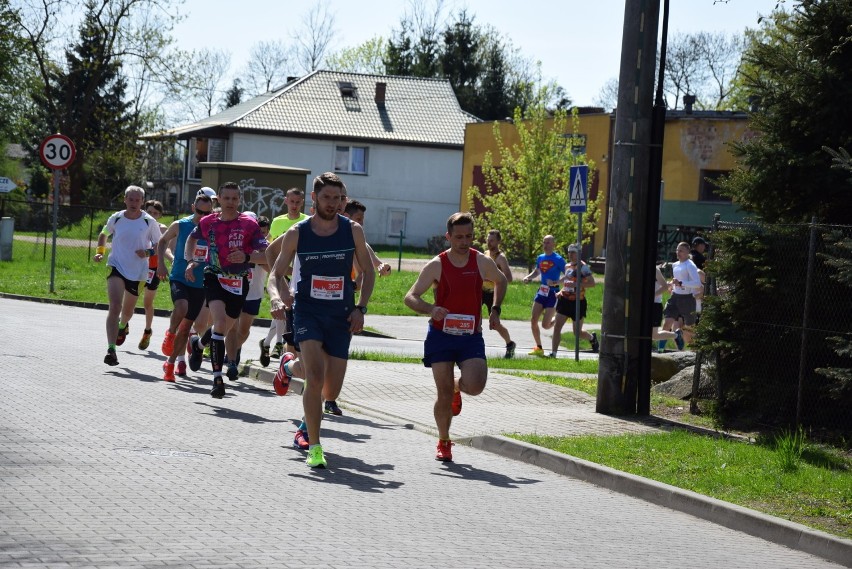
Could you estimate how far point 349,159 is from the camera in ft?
216

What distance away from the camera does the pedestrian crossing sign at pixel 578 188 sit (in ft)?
60.7

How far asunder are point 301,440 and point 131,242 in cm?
602

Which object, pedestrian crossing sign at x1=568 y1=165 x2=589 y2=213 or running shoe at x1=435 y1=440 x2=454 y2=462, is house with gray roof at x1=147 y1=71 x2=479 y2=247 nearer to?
pedestrian crossing sign at x1=568 y1=165 x2=589 y2=213

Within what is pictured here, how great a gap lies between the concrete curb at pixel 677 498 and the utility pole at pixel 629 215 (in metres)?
1.17

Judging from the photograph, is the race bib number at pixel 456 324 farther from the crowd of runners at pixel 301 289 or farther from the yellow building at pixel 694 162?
the yellow building at pixel 694 162

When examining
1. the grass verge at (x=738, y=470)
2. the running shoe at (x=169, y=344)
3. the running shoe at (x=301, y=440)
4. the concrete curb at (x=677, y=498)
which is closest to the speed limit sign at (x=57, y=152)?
the running shoe at (x=169, y=344)

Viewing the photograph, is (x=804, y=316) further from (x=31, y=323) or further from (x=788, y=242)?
(x=31, y=323)

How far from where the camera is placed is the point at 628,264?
41.5 feet

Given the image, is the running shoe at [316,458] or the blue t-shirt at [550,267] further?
the blue t-shirt at [550,267]

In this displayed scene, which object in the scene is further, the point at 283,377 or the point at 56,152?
the point at 56,152

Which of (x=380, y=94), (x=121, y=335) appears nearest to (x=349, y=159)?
(x=380, y=94)

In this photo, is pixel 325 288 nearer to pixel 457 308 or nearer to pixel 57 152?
pixel 457 308

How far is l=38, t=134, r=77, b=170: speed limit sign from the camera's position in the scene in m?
26.2

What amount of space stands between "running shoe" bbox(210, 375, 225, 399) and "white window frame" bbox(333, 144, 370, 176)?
176ft
